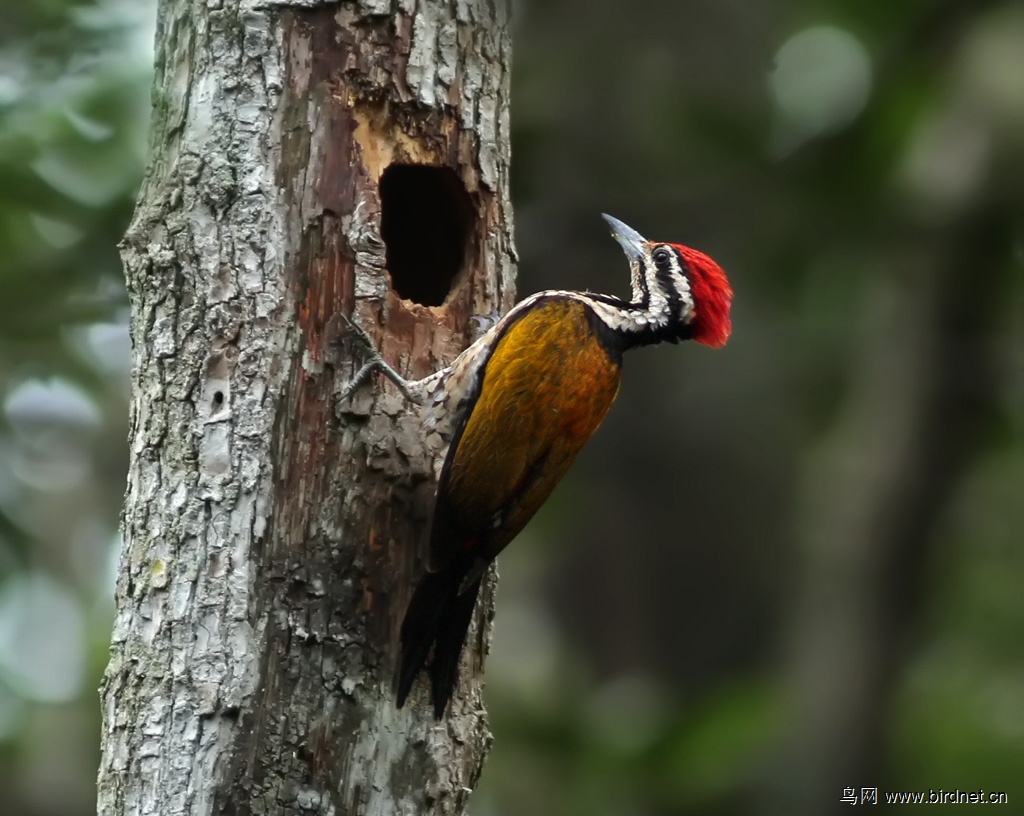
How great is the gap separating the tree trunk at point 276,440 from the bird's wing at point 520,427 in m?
0.13

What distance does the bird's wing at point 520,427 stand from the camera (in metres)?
4.12

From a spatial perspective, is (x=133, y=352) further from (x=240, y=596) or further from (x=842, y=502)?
(x=842, y=502)

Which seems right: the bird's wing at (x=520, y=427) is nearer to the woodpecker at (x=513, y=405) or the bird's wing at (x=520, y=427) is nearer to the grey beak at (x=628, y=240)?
the woodpecker at (x=513, y=405)

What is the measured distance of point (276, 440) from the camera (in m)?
3.82

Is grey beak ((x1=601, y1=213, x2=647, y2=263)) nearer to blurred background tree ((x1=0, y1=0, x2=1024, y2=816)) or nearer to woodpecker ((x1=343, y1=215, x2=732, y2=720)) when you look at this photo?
woodpecker ((x1=343, y1=215, x2=732, y2=720))

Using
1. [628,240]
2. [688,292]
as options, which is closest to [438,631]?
[688,292]

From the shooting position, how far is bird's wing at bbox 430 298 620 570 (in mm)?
4125

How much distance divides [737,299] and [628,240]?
4903 mm

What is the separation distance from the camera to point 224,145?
398 centimetres

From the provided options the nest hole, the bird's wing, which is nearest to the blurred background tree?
the nest hole

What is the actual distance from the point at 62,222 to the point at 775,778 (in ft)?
14.6

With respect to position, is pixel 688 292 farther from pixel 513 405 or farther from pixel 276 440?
pixel 276 440

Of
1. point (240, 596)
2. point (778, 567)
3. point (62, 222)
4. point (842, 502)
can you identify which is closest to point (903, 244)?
point (842, 502)

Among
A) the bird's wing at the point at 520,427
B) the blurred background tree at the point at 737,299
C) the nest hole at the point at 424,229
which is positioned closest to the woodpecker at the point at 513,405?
the bird's wing at the point at 520,427
